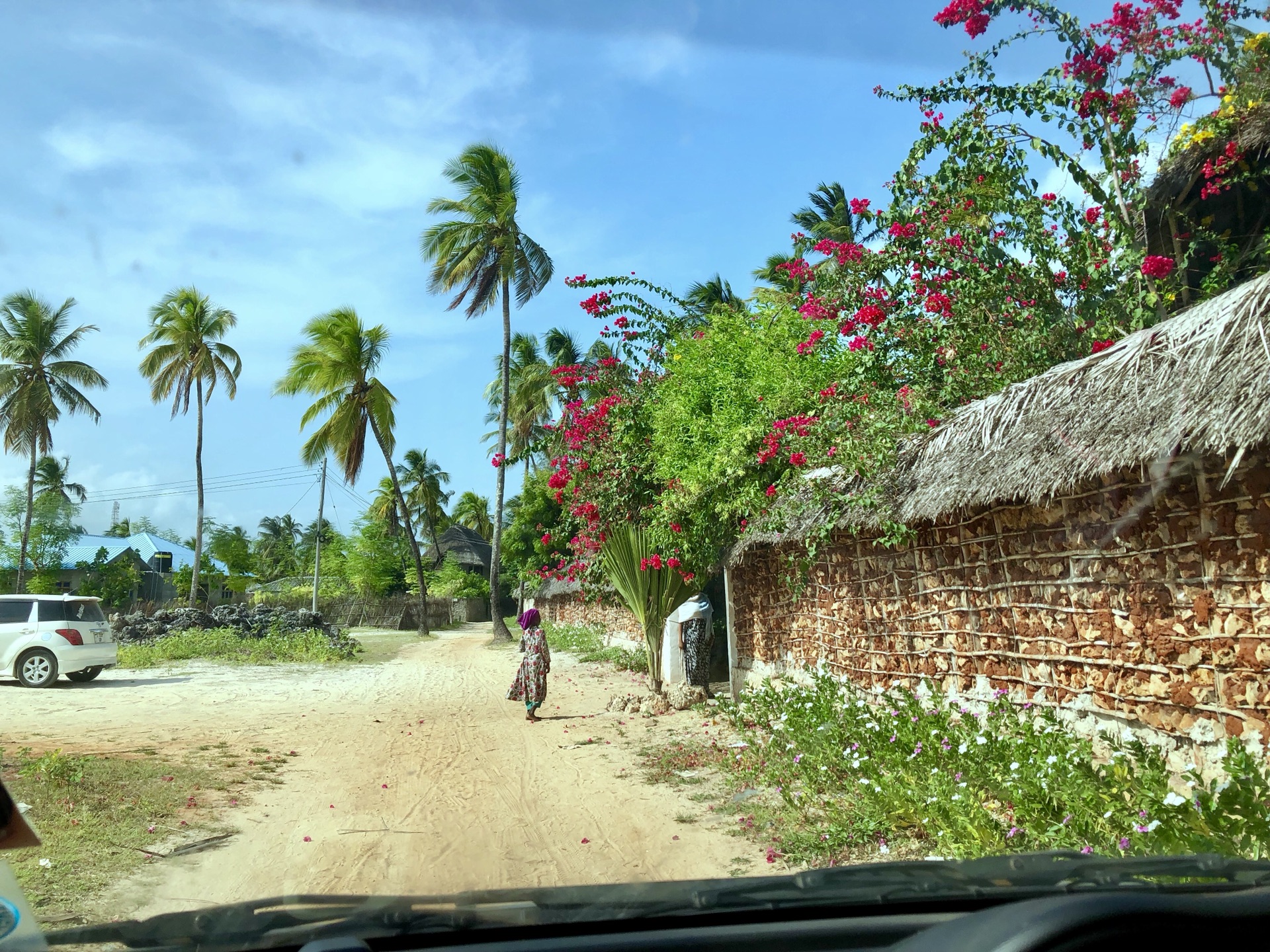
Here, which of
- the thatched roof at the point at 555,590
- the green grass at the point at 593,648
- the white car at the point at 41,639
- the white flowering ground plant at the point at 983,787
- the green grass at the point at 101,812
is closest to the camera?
the white flowering ground plant at the point at 983,787

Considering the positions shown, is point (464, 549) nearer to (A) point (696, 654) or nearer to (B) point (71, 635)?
(B) point (71, 635)

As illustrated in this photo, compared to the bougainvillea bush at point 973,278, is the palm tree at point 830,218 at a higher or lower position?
higher

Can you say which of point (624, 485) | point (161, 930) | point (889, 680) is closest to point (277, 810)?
point (889, 680)

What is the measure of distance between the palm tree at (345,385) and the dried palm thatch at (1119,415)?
26.9 meters

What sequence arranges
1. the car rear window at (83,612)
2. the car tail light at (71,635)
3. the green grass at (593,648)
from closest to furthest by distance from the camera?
1. the car tail light at (71,635)
2. the car rear window at (83,612)
3. the green grass at (593,648)

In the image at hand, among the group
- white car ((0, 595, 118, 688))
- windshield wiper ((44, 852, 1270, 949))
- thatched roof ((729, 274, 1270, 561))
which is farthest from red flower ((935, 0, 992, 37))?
white car ((0, 595, 118, 688))

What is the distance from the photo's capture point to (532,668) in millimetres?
11664

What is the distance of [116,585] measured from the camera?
144ft

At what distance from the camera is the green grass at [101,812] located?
15.9ft

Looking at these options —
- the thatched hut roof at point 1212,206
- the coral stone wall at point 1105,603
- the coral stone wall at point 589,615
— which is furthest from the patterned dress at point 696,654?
the thatched hut roof at point 1212,206

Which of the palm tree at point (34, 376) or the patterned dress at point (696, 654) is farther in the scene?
the palm tree at point (34, 376)

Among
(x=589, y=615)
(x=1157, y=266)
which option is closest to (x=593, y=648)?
(x=589, y=615)

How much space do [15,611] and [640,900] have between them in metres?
17.0

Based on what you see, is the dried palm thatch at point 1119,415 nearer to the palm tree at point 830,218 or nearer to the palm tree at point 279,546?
the palm tree at point 830,218
